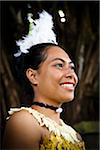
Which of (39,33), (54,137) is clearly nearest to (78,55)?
(39,33)

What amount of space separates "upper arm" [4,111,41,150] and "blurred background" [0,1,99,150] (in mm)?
Answer: 2285

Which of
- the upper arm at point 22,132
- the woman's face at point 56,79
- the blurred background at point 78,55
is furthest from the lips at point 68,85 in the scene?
the blurred background at point 78,55

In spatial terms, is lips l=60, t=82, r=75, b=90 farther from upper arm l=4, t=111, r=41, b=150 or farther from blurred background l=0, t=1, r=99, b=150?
blurred background l=0, t=1, r=99, b=150

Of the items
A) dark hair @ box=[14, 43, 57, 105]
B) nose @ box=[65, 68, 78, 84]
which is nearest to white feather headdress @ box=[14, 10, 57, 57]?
dark hair @ box=[14, 43, 57, 105]

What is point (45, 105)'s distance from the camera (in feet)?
3.89

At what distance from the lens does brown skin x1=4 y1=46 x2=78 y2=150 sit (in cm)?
112

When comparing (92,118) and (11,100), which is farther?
(92,118)

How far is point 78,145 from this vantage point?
4.04 feet

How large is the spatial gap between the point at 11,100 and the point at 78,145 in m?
2.28

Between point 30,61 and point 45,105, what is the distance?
0.43 feet

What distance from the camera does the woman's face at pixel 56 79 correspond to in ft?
3.83

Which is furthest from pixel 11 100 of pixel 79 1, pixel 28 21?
pixel 28 21

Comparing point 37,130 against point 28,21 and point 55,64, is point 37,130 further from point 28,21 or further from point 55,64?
point 28,21

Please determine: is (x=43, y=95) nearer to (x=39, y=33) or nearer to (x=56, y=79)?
(x=56, y=79)
